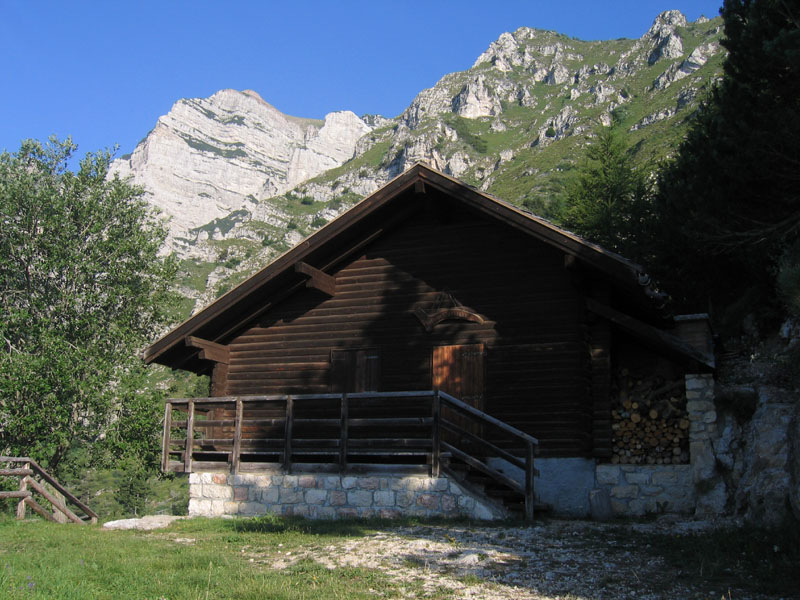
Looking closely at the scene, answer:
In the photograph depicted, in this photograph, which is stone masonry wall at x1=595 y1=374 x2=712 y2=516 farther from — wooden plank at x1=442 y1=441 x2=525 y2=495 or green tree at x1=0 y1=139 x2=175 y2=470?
green tree at x1=0 y1=139 x2=175 y2=470

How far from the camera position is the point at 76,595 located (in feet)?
22.2

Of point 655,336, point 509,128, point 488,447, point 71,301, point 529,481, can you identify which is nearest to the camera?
point 529,481

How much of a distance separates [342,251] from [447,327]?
298 centimetres

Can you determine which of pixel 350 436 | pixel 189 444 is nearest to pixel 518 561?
pixel 350 436

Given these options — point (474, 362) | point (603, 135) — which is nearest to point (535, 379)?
point (474, 362)

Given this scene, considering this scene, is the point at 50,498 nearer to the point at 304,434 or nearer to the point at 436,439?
the point at 304,434

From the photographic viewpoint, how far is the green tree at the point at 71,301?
949 inches

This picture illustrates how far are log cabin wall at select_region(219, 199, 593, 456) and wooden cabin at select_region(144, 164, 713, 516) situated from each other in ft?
0.09

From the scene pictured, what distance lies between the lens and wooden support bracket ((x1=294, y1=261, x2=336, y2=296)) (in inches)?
585

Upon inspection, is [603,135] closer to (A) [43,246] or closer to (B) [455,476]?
(A) [43,246]

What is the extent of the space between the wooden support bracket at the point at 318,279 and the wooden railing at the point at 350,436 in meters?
2.38

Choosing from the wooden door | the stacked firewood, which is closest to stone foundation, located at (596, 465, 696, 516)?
the stacked firewood

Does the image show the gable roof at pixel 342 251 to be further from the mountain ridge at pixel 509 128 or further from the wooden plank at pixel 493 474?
the mountain ridge at pixel 509 128

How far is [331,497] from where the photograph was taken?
12758mm
